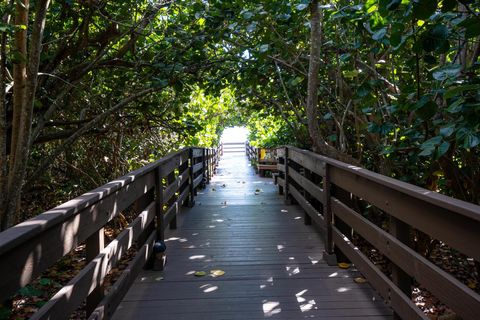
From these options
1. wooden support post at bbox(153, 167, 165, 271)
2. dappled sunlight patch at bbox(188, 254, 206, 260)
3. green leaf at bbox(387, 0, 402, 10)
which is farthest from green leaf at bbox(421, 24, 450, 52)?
dappled sunlight patch at bbox(188, 254, 206, 260)

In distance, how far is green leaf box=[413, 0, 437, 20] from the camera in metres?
2.06

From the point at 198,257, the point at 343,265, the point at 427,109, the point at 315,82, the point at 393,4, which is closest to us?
the point at 393,4

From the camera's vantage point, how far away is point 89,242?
7.87 ft

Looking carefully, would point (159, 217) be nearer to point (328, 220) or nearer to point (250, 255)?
point (250, 255)

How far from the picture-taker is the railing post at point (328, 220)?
3.97m

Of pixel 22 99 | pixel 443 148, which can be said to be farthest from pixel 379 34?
pixel 22 99

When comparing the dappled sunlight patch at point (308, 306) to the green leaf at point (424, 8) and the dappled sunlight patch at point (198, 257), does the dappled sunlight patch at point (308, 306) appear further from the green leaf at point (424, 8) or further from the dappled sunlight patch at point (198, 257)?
the green leaf at point (424, 8)

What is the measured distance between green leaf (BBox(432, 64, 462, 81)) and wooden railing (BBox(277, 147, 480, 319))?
0.63 metres

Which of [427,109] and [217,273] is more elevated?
[427,109]

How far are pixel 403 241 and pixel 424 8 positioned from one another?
1242 mm

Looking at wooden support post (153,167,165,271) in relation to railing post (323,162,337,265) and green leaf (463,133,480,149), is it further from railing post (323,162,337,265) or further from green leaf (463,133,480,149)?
green leaf (463,133,480,149)

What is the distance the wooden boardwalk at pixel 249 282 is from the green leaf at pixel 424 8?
188 cm

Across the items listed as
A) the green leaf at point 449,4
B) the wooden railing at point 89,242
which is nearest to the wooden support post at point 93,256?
the wooden railing at point 89,242

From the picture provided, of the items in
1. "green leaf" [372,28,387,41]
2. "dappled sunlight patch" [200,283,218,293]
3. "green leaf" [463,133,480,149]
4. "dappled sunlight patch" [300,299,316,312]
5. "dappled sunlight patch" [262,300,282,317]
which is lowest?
"dappled sunlight patch" [300,299,316,312]
